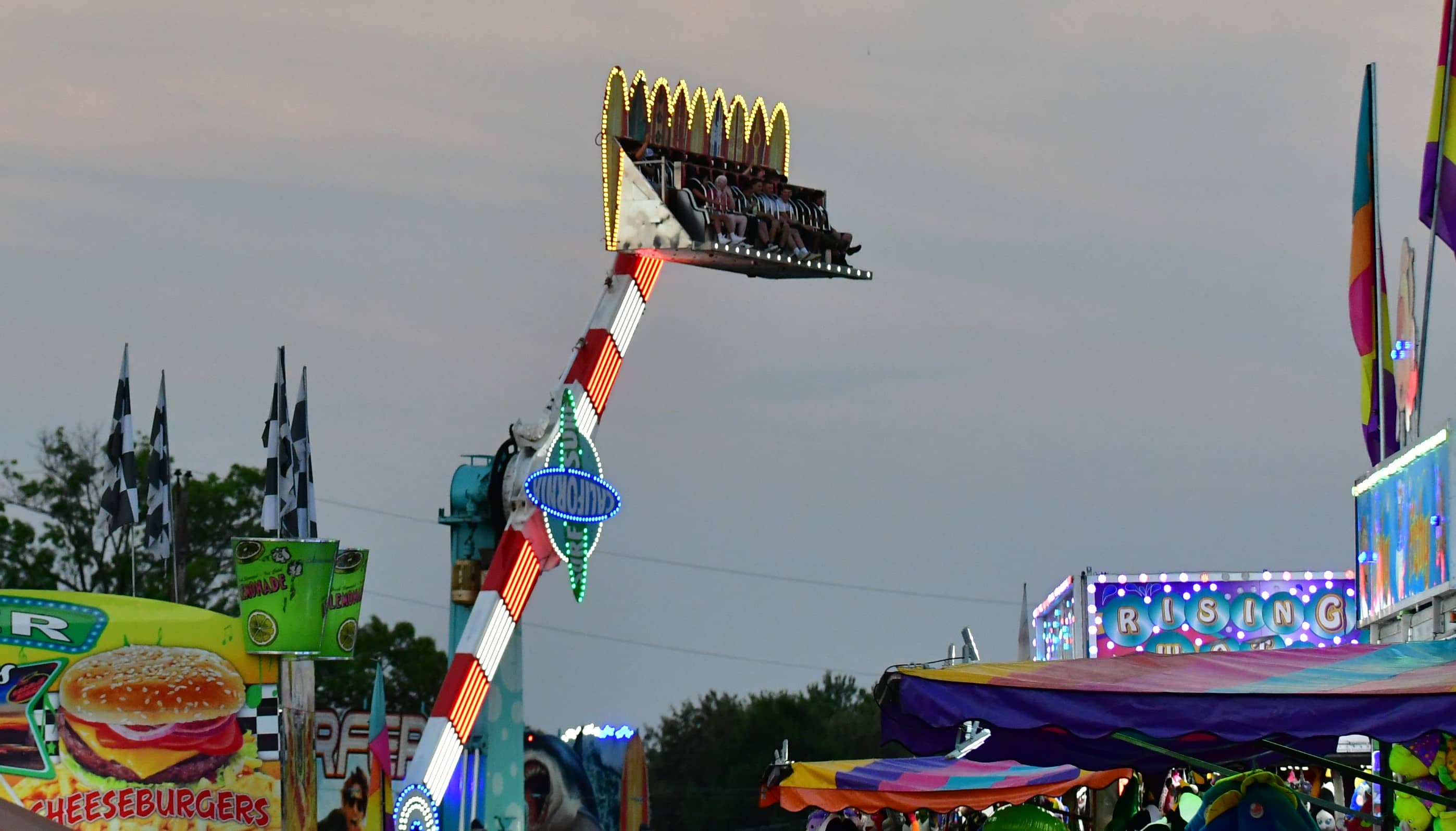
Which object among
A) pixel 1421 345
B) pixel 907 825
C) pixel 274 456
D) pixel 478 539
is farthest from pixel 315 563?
pixel 1421 345

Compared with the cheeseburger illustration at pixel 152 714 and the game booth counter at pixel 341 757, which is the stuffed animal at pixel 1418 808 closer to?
the cheeseburger illustration at pixel 152 714

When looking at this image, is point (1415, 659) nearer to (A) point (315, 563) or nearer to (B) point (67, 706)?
(A) point (315, 563)

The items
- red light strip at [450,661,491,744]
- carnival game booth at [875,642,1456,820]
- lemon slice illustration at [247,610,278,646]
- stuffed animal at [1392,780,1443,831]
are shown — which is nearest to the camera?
carnival game booth at [875,642,1456,820]

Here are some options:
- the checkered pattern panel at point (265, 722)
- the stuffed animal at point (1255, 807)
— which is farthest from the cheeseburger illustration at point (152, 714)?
the stuffed animal at point (1255, 807)

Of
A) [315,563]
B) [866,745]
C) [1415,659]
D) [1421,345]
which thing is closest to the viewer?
[1415,659]

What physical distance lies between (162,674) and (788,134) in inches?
564

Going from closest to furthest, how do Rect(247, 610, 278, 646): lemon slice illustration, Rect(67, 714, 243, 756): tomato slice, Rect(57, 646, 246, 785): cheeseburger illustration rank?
1. Rect(57, 646, 246, 785): cheeseburger illustration
2. Rect(67, 714, 243, 756): tomato slice
3. Rect(247, 610, 278, 646): lemon slice illustration

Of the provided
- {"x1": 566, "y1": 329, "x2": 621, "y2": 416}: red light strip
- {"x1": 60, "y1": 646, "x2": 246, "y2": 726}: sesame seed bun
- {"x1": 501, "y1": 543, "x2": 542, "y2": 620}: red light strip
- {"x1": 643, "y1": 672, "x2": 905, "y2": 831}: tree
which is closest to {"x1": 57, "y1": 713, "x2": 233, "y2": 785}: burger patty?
{"x1": 60, "y1": 646, "x2": 246, "y2": 726}: sesame seed bun

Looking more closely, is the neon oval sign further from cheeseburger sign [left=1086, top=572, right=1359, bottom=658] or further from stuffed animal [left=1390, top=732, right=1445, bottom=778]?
stuffed animal [left=1390, top=732, right=1445, bottom=778]

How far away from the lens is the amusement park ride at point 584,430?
3062 cm

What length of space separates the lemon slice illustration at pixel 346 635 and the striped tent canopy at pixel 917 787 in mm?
13366

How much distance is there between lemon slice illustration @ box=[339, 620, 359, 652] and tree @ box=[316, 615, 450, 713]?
1196 inches

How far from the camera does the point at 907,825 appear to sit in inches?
1061

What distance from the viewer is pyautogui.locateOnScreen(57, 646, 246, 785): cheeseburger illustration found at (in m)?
30.1
